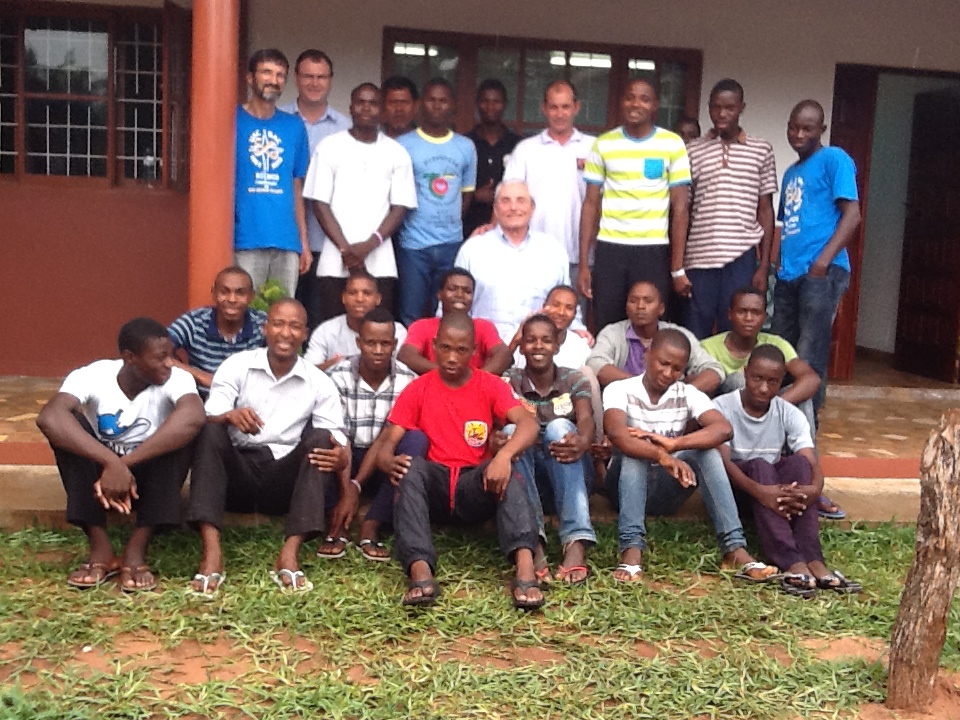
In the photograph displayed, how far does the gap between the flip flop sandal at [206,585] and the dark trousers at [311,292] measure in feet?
6.93

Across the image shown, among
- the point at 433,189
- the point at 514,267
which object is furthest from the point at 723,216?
the point at 433,189

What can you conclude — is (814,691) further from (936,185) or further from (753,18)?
(936,185)

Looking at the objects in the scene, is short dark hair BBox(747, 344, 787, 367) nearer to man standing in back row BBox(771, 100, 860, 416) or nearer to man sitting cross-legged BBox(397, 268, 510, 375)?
man standing in back row BBox(771, 100, 860, 416)

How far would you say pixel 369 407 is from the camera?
4547mm

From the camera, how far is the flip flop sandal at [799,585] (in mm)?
4016

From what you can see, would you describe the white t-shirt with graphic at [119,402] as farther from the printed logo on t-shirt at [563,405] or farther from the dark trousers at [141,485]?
the printed logo on t-shirt at [563,405]

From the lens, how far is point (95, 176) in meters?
6.90

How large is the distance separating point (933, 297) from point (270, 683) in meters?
7.20

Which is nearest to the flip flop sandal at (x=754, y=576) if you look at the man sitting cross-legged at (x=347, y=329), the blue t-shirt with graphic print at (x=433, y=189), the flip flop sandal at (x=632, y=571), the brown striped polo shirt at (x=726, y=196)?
the flip flop sandal at (x=632, y=571)

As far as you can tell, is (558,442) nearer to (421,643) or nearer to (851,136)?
(421,643)

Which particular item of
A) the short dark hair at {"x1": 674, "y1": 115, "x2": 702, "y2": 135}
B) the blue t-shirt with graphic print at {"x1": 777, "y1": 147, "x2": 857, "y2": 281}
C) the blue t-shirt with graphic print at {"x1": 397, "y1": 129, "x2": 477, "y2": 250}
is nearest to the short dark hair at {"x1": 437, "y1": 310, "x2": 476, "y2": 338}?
the blue t-shirt with graphic print at {"x1": 397, "y1": 129, "x2": 477, "y2": 250}

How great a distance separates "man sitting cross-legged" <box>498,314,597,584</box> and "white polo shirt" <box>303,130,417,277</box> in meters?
1.27

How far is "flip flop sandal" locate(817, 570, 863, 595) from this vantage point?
13.4 feet

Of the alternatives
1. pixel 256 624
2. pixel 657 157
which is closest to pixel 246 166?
pixel 657 157
